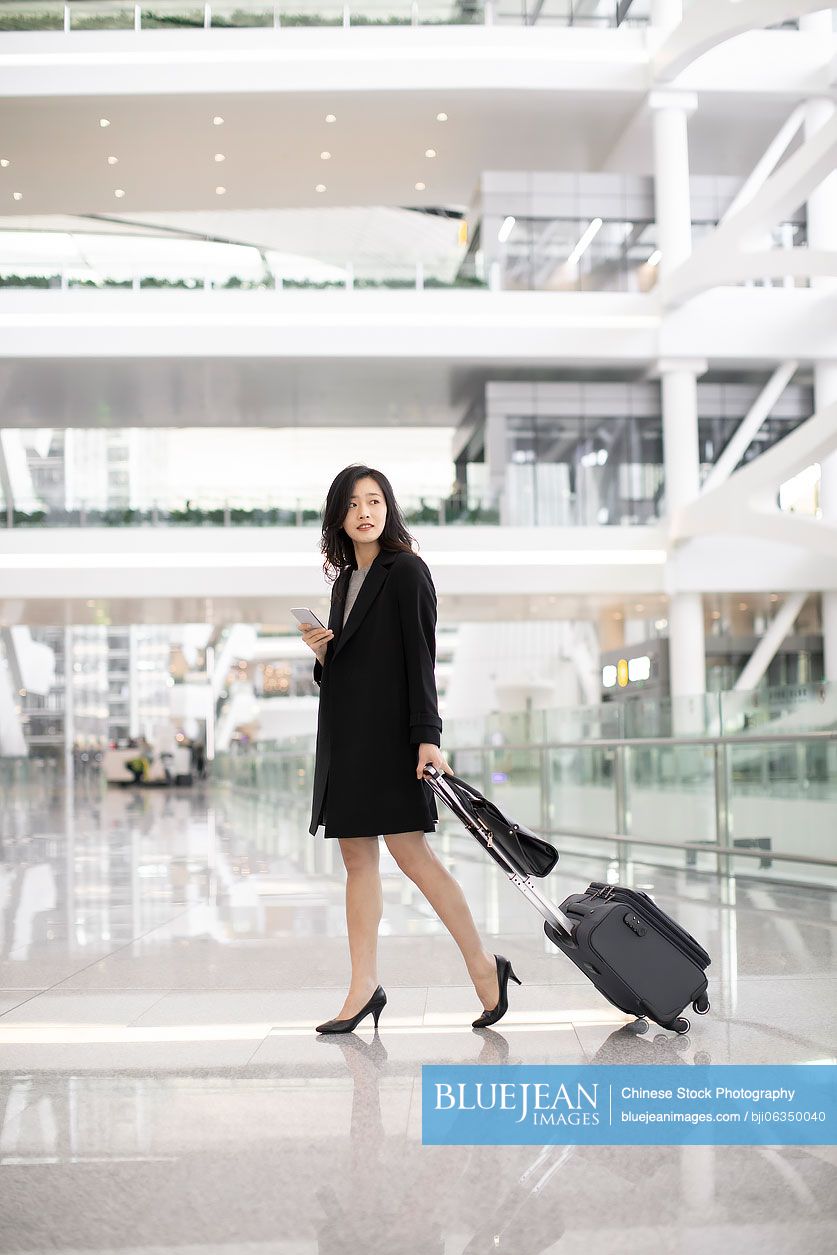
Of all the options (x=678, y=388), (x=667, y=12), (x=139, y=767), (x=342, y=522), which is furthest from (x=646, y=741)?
(x=139, y=767)

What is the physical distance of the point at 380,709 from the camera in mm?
3820

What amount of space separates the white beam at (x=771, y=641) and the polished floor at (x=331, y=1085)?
19566mm

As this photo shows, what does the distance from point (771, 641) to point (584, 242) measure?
9.26 m

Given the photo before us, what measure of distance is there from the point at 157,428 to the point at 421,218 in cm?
1206

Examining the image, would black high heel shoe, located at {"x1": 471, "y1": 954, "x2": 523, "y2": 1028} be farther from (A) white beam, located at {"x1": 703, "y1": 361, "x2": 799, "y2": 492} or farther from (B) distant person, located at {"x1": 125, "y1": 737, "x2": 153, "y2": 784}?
(B) distant person, located at {"x1": 125, "y1": 737, "x2": 153, "y2": 784}

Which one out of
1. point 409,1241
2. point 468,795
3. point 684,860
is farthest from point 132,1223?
point 684,860

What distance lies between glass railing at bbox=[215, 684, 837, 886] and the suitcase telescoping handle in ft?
14.3

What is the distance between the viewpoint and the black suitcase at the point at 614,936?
3.62 meters

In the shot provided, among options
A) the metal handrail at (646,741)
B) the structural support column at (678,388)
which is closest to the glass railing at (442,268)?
the structural support column at (678,388)

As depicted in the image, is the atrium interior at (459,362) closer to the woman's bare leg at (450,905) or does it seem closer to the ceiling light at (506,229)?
the ceiling light at (506,229)

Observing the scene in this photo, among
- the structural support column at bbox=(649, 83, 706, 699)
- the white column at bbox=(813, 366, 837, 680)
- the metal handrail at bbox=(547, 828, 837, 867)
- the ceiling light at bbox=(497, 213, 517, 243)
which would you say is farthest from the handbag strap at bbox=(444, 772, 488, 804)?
the ceiling light at bbox=(497, 213, 517, 243)

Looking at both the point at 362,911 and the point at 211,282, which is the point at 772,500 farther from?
the point at 362,911

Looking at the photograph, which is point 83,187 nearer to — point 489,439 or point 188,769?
point 489,439

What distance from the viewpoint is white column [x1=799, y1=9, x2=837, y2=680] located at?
25.3 metres
